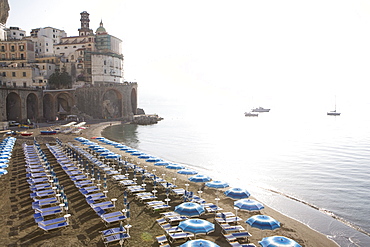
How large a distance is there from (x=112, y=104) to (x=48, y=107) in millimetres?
19447

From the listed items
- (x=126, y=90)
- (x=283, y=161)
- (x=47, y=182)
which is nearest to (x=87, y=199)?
(x=47, y=182)

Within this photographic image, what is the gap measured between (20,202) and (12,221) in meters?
3.29

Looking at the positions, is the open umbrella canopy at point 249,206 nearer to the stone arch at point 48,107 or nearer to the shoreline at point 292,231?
the shoreline at point 292,231

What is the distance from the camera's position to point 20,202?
1991 centimetres

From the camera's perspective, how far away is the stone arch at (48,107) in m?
85.6

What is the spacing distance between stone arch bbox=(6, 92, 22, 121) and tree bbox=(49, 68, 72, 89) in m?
14.1

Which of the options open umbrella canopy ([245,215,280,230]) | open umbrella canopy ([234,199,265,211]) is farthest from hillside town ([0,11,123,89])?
open umbrella canopy ([245,215,280,230])

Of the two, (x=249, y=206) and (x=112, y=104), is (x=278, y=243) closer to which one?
(x=249, y=206)

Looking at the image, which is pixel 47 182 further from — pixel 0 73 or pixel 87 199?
pixel 0 73

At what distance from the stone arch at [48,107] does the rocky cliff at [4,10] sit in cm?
3557

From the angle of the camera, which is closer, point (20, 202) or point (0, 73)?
point (20, 202)

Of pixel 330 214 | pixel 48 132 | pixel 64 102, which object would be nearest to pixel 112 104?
pixel 64 102

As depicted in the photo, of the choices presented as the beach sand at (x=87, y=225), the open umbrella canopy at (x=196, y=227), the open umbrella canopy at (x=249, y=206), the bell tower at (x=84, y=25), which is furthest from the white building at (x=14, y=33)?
the open umbrella canopy at (x=196, y=227)

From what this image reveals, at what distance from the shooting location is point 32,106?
82.5 meters
